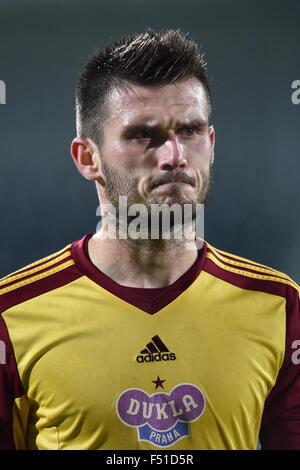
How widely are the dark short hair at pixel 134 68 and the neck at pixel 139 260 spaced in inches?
8.1

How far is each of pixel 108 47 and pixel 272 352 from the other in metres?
0.67

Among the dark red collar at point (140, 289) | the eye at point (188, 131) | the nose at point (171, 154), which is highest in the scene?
the eye at point (188, 131)

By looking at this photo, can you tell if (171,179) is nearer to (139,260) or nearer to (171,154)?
(171,154)

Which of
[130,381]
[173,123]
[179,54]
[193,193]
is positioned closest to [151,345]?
[130,381]

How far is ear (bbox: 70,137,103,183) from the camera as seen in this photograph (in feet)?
3.76

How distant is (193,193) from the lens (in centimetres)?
105

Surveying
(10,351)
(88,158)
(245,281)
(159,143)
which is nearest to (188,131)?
(159,143)

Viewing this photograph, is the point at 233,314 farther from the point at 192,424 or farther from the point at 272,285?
the point at 192,424

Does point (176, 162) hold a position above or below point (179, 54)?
below

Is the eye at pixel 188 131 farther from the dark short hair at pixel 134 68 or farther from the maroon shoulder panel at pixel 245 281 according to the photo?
the maroon shoulder panel at pixel 245 281

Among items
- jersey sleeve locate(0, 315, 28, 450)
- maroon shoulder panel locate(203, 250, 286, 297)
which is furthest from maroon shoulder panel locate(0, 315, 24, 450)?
maroon shoulder panel locate(203, 250, 286, 297)

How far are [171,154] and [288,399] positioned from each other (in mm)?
541

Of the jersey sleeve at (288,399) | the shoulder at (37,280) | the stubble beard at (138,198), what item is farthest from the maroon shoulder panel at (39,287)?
the jersey sleeve at (288,399)

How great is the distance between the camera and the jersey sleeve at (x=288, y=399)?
1.14m
